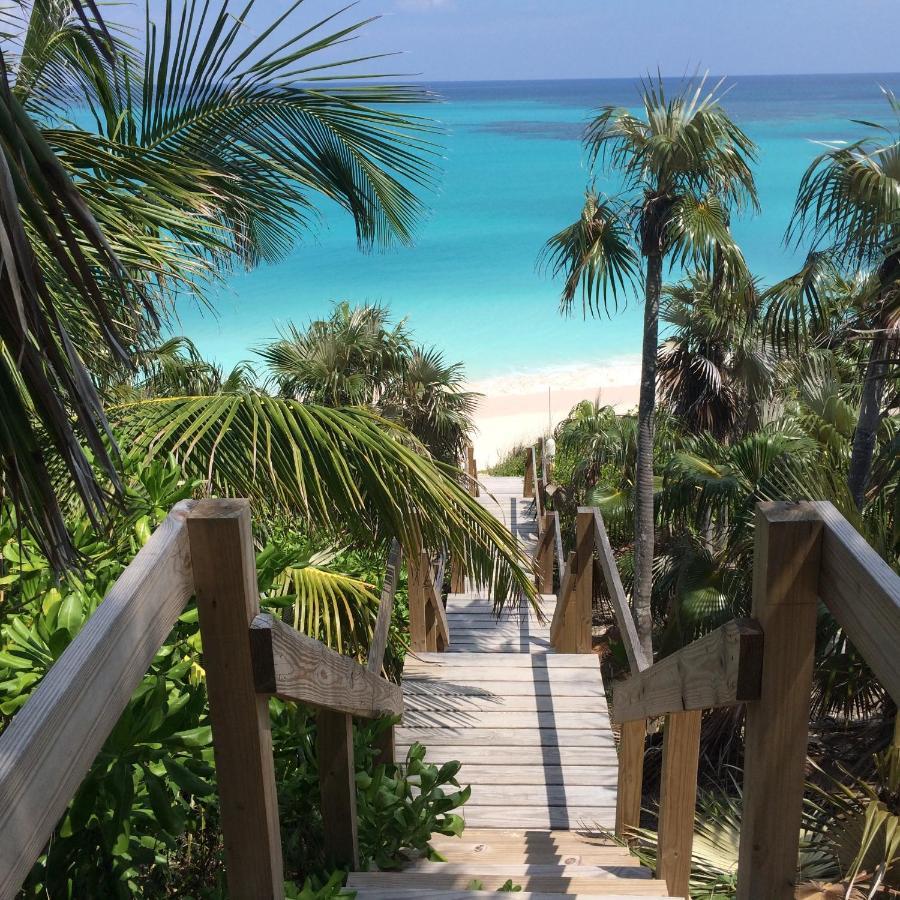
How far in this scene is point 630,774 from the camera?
3670 millimetres

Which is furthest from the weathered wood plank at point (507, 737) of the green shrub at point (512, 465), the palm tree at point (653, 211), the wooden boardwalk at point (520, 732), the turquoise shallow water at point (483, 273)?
the green shrub at point (512, 465)

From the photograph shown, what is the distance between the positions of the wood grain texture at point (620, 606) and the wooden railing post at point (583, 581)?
16cm

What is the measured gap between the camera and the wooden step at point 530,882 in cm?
255

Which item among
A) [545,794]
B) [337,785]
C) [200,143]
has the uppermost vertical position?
[200,143]

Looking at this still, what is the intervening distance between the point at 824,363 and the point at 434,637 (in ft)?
18.5

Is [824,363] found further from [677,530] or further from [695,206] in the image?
[677,530]

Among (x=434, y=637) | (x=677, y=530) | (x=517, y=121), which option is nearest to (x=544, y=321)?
(x=677, y=530)

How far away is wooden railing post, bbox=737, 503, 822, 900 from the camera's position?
1.43 metres

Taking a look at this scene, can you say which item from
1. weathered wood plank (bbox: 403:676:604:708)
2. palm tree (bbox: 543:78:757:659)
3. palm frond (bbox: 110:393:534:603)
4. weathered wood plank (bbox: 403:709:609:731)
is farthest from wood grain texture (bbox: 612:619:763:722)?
palm tree (bbox: 543:78:757:659)

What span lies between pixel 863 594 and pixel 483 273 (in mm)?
48708

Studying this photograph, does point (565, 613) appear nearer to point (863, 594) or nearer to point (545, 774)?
point (545, 774)

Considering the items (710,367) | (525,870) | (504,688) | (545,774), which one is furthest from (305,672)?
(710,367)

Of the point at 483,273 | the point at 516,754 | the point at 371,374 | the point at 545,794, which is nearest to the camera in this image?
the point at 545,794

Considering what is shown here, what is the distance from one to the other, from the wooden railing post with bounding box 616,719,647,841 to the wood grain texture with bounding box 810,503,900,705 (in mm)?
2296
